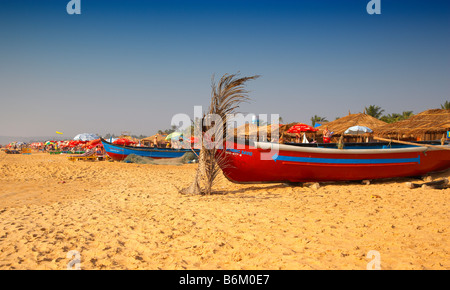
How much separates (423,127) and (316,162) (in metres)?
14.9

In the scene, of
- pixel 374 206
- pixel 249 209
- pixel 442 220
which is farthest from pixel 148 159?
pixel 442 220

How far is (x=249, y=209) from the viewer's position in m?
5.59

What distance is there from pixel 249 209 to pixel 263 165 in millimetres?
2604

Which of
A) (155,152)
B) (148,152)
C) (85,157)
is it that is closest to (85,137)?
(85,157)

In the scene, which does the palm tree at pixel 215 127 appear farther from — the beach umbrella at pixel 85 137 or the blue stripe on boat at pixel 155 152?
the beach umbrella at pixel 85 137

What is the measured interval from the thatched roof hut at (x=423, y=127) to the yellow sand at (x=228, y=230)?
40.6 ft

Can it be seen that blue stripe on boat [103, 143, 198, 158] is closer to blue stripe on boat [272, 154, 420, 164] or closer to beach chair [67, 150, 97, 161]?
beach chair [67, 150, 97, 161]

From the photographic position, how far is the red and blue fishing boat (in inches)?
313

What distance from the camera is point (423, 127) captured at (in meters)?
18.1

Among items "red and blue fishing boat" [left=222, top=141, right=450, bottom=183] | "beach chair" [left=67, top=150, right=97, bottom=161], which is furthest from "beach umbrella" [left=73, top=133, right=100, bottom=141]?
"red and blue fishing boat" [left=222, top=141, right=450, bottom=183]

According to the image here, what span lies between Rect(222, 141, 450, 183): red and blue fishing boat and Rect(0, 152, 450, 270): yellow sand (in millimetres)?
1043

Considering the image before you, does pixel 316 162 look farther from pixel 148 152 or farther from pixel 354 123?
pixel 354 123

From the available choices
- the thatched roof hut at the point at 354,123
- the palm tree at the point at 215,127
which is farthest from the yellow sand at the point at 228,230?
the thatched roof hut at the point at 354,123
